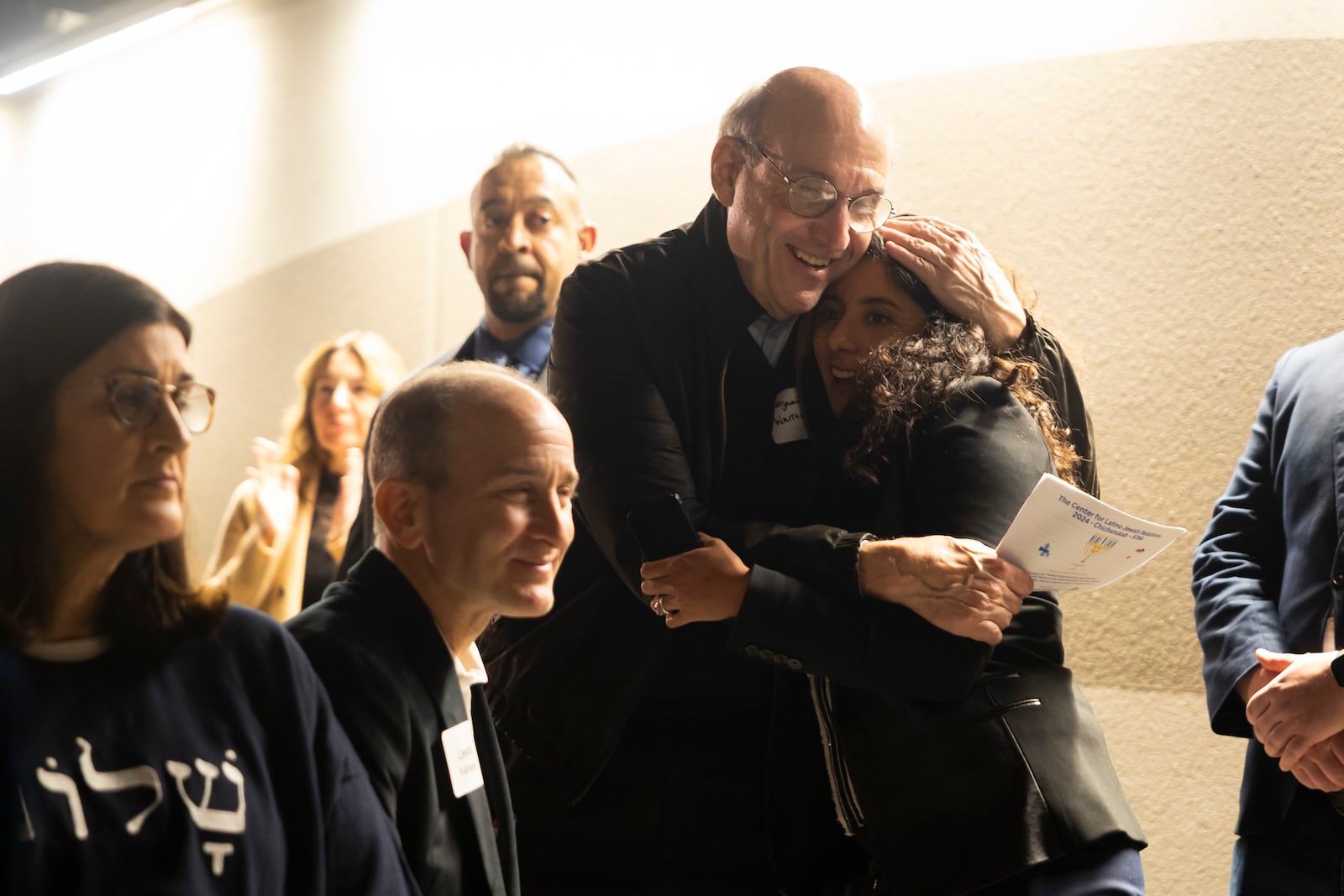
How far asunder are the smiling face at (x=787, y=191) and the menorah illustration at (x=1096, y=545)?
65cm

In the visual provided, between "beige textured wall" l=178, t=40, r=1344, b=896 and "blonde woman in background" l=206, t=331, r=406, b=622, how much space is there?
168cm

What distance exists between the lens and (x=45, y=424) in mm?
1149

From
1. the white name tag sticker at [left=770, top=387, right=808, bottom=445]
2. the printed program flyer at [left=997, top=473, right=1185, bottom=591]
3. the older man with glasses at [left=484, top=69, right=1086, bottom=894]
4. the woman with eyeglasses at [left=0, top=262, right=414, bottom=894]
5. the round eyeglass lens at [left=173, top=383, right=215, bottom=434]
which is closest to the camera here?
the woman with eyeglasses at [left=0, top=262, right=414, bottom=894]

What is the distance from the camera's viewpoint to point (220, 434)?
13.3ft

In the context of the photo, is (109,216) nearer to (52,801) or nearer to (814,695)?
(814,695)

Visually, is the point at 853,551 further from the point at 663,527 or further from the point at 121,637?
the point at 121,637

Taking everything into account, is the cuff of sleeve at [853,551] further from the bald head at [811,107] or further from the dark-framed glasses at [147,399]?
the dark-framed glasses at [147,399]

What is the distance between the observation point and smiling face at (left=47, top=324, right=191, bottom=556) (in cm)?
116

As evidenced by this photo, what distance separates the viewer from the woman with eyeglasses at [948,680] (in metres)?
1.93

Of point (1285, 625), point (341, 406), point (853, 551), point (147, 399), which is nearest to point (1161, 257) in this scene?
point (1285, 625)

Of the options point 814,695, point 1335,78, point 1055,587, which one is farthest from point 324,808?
point 1335,78

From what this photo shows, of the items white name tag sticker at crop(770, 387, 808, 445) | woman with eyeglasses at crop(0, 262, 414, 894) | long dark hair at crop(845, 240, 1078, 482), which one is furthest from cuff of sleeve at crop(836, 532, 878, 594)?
woman with eyeglasses at crop(0, 262, 414, 894)

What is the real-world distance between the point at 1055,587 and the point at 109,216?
3.36 m

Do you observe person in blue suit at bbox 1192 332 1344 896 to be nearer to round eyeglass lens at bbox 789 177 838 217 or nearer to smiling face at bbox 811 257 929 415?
smiling face at bbox 811 257 929 415
